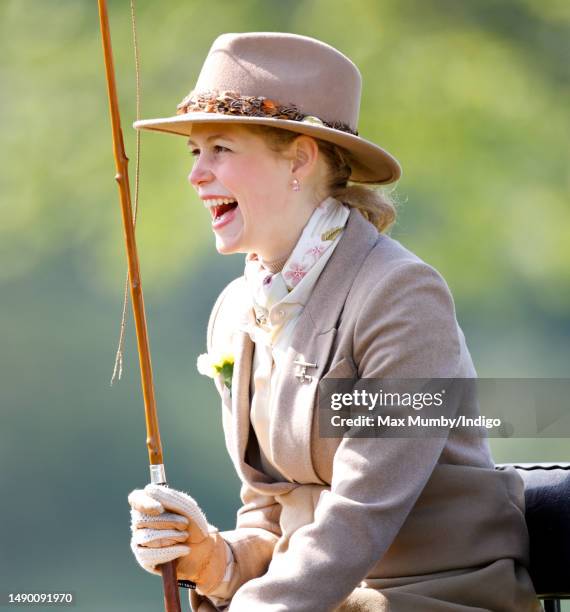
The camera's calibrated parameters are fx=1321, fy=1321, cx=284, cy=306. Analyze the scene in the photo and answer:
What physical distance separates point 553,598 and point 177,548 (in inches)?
26.6

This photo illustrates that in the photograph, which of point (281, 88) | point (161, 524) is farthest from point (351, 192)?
point (161, 524)

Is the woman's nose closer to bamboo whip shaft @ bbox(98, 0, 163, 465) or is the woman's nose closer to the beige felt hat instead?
the beige felt hat

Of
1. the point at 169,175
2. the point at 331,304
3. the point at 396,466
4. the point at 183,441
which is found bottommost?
the point at 183,441

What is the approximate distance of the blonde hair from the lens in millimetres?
2385

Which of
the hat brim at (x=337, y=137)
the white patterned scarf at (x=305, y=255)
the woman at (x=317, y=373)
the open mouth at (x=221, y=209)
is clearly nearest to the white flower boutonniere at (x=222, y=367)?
the woman at (x=317, y=373)

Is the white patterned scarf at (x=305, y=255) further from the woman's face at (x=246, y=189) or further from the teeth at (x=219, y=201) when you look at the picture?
the teeth at (x=219, y=201)

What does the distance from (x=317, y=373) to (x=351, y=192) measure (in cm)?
39

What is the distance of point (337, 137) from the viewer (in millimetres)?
2301

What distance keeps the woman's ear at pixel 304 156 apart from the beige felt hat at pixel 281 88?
2 centimetres

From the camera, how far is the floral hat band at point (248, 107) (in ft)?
7.38

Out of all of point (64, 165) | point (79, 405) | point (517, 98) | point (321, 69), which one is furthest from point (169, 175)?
point (321, 69)

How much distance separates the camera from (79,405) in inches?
178

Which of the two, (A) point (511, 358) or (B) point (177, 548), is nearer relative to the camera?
(B) point (177, 548)

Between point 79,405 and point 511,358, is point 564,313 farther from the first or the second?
point 79,405
